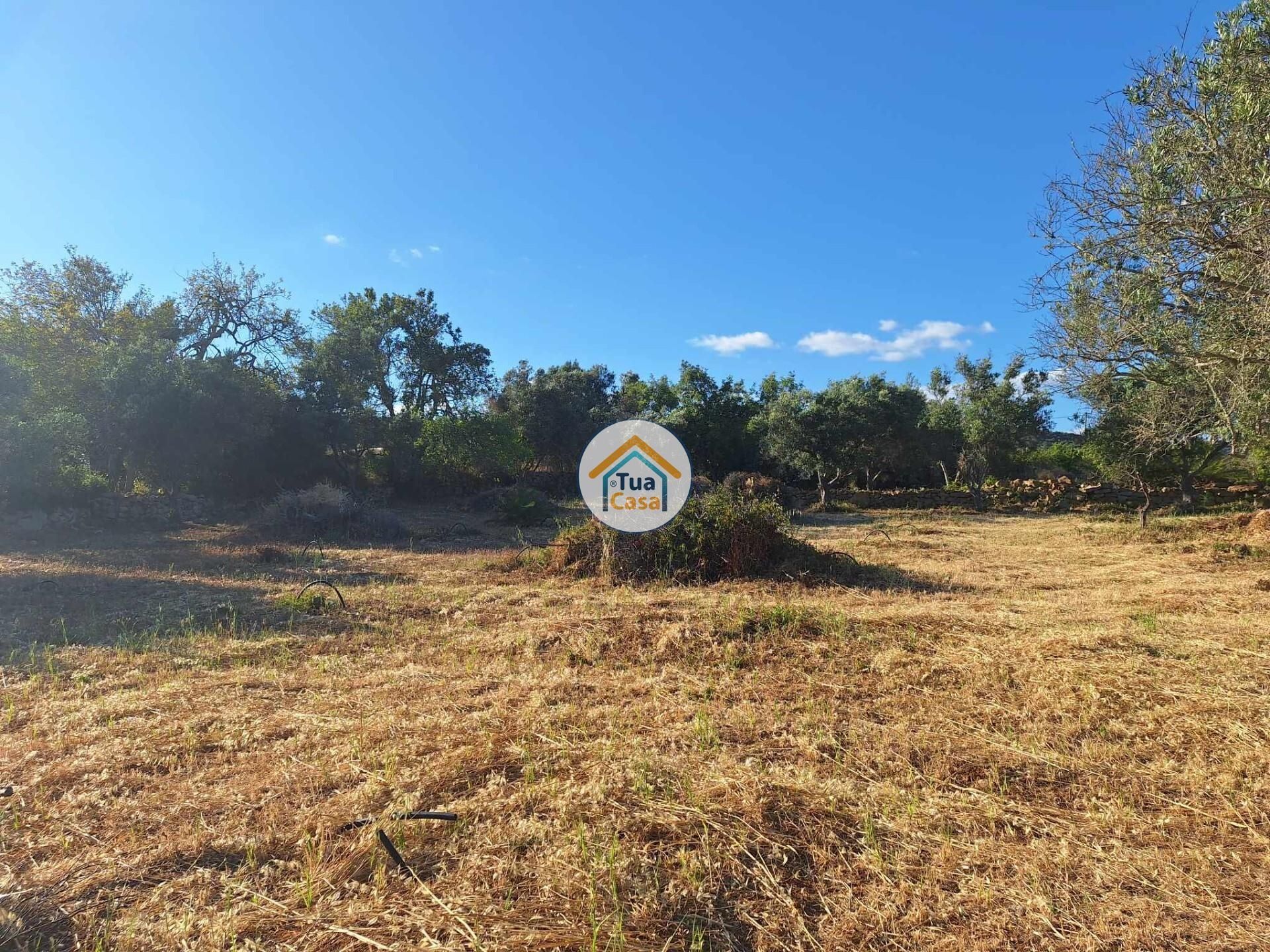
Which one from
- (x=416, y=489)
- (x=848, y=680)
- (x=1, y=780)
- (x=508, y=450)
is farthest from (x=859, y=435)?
(x=1, y=780)

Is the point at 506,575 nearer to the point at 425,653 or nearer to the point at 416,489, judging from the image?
the point at 425,653

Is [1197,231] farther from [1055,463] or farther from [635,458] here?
[1055,463]

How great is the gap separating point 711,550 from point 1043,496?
18.6 meters

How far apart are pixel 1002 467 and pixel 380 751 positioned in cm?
2510

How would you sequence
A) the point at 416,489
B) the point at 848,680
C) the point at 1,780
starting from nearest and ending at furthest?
the point at 1,780
the point at 848,680
the point at 416,489

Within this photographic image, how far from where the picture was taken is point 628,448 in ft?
26.8

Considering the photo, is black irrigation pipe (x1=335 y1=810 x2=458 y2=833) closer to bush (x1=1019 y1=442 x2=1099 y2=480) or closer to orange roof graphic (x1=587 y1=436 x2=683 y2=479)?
orange roof graphic (x1=587 y1=436 x2=683 y2=479)

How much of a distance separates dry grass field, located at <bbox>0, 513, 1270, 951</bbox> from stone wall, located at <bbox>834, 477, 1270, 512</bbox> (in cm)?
1607

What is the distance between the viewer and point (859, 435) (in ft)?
69.3

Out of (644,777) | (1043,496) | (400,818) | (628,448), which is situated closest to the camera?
(400,818)

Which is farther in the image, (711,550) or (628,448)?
(628,448)

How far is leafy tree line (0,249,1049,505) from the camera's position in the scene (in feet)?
46.2

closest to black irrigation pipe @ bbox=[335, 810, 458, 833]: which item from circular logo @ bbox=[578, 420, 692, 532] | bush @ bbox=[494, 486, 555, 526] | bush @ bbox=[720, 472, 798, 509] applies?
circular logo @ bbox=[578, 420, 692, 532]

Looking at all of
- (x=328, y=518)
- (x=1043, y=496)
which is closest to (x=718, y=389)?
(x=1043, y=496)
